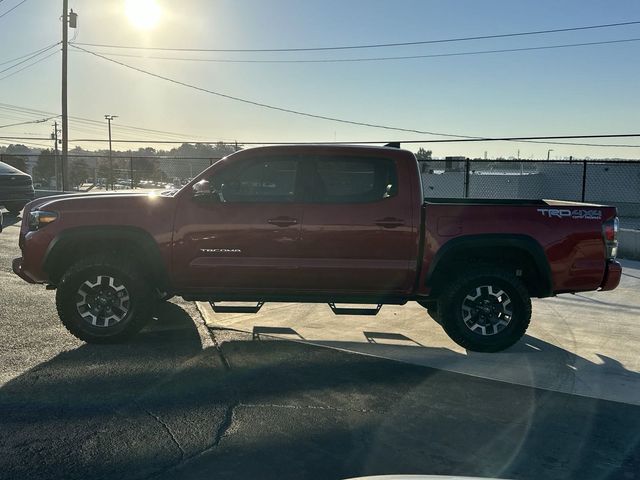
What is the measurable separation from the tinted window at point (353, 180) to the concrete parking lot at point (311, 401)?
1.55 m

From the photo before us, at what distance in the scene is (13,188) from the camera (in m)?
15.7

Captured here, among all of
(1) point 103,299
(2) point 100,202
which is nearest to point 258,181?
(2) point 100,202

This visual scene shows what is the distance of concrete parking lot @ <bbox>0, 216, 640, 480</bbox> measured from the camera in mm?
3229

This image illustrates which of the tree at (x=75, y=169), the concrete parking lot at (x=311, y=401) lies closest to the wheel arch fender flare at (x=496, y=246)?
the concrete parking lot at (x=311, y=401)

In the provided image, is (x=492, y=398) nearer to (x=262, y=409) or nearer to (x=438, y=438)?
(x=438, y=438)

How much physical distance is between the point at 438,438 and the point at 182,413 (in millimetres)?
1806

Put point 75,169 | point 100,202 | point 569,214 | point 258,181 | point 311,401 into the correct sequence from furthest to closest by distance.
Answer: point 75,169 < point 258,181 < point 100,202 < point 569,214 < point 311,401

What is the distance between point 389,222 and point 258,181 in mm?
1404

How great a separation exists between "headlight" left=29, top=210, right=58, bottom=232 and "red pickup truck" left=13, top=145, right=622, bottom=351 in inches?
0.6

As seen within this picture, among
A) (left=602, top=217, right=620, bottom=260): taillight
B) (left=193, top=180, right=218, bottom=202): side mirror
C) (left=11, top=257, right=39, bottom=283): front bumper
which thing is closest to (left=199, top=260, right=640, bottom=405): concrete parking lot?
(left=602, top=217, right=620, bottom=260): taillight

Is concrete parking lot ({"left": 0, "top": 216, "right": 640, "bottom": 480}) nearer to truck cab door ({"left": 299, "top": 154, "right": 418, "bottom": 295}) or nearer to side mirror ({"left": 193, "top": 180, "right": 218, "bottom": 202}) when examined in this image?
truck cab door ({"left": 299, "top": 154, "right": 418, "bottom": 295})

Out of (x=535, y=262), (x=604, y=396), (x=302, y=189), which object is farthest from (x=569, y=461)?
(x=302, y=189)

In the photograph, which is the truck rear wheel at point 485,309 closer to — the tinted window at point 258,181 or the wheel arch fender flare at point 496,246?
the wheel arch fender flare at point 496,246

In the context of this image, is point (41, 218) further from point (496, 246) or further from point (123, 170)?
point (123, 170)
